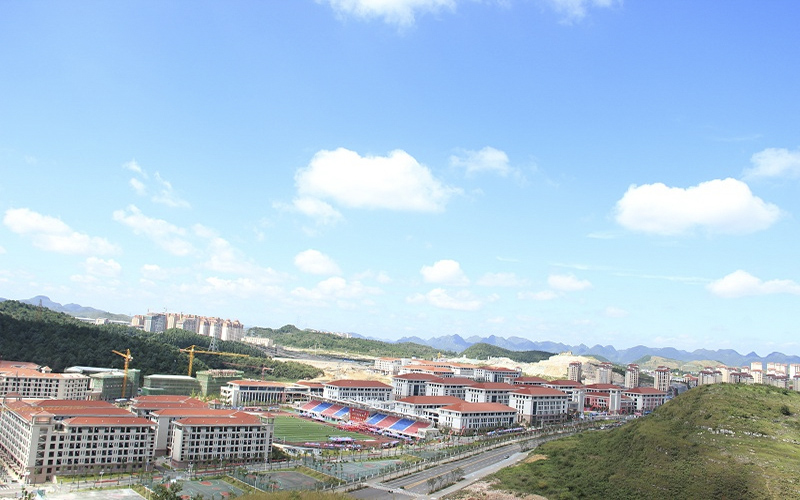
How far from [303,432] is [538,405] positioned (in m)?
27.0

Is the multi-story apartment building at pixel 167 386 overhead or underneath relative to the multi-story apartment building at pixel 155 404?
underneath

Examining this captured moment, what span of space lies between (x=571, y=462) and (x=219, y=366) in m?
67.0

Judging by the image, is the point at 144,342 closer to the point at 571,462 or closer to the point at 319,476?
the point at 319,476

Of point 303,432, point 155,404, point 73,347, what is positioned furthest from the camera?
point 73,347

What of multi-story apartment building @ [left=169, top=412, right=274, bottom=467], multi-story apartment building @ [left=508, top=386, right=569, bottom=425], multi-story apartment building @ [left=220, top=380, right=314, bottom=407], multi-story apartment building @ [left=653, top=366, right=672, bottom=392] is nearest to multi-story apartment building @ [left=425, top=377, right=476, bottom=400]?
multi-story apartment building @ [left=508, top=386, right=569, bottom=425]

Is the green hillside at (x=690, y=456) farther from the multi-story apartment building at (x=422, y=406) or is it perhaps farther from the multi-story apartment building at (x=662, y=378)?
the multi-story apartment building at (x=662, y=378)

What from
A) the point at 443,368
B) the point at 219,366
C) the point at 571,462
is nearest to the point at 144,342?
the point at 219,366

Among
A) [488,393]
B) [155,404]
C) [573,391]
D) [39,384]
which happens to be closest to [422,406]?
[488,393]

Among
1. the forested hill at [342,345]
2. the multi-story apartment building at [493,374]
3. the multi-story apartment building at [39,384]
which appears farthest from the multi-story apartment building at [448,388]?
the forested hill at [342,345]

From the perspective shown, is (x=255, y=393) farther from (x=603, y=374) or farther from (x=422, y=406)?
(x=603, y=374)

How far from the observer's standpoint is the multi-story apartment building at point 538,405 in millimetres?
67250

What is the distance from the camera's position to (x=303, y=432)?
53656 millimetres

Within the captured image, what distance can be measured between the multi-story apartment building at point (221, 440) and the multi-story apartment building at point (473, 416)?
20.7m

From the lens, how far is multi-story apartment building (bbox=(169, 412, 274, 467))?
128 feet
